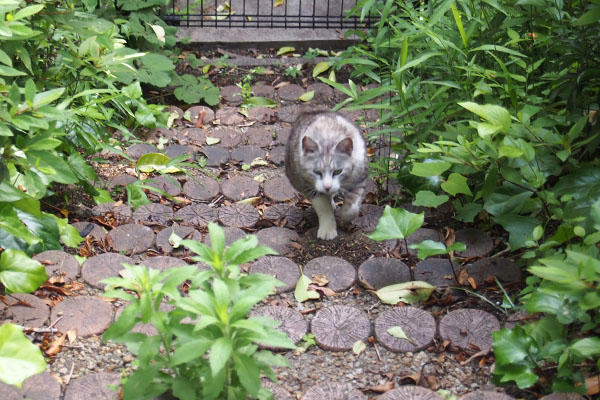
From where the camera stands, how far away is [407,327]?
337 centimetres

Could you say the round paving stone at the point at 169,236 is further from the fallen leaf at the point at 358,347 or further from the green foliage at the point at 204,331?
the green foliage at the point at 204,331

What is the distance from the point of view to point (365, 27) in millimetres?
7012

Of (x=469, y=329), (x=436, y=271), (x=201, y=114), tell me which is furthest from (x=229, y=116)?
(x=469, y=329)

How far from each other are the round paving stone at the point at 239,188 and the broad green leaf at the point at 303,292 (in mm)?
1167

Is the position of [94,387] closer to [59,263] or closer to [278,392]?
[278,392]

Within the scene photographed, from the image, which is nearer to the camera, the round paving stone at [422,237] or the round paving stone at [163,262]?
the round paving stone at [163,262]

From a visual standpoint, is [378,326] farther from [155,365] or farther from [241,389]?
[155,365]

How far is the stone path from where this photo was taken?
10.1 ft

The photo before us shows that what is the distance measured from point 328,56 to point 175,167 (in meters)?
2.70

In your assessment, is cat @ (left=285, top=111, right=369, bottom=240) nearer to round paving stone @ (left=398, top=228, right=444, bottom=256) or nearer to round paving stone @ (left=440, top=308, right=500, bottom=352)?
round paving stone @ (left=398, top=228, right=444, bottom=256)

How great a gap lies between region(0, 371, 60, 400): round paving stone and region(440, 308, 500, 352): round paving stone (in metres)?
1.72

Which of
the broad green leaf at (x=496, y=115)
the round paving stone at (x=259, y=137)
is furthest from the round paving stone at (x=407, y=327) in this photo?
the round paving stone at (x=259, y=137)

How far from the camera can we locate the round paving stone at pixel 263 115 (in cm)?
591

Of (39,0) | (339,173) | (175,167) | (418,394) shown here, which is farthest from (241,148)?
(418,394)
